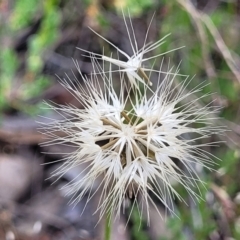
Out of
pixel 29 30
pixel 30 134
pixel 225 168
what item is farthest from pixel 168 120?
pixel 29 30

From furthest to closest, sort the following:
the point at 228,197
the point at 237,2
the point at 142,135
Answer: the point at 237,2
the point at 228,197
the point at 142,135

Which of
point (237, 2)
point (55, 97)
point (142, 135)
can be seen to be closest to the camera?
point (142, 135)

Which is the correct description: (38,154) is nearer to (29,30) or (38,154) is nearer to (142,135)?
(29,30)

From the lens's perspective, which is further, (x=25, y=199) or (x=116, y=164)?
(x=25, y=199)

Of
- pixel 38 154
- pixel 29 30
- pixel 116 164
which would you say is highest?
pixel 116 164

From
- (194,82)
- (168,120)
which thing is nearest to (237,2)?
(194,82)

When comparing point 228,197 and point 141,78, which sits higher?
point 141,78

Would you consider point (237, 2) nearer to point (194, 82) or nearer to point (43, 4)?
point (194, 82)

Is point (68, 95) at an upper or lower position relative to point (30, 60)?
lower
